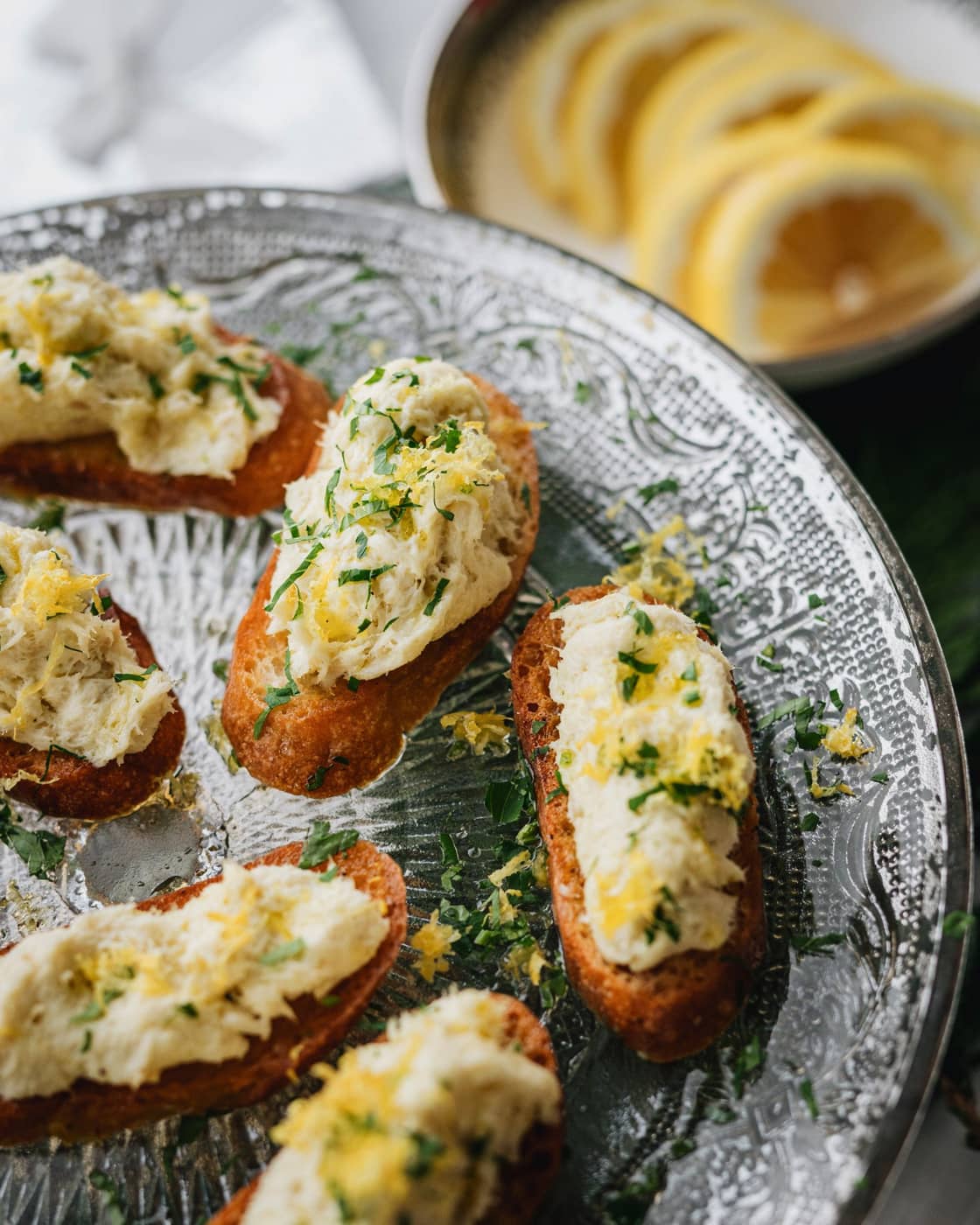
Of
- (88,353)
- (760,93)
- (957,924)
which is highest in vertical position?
(760,93)

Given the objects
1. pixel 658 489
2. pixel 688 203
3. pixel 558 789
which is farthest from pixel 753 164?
pixel 558 789

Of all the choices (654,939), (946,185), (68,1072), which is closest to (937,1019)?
(654,939)

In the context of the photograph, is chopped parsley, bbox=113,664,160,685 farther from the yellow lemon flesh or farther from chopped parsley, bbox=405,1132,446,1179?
the yellow lemon flesh

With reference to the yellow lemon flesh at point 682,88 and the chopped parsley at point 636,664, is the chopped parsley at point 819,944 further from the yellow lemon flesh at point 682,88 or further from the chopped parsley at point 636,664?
the yellow lemon flesh at point 682,88

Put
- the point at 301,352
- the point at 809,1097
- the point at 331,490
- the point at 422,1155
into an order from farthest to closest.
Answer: the point at 301,352 < the point at 331,490 < the point at 809,1097 < the point at 422,1155

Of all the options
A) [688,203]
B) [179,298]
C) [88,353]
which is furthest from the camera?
[688,203]

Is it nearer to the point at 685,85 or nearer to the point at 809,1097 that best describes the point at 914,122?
the point at 685,85

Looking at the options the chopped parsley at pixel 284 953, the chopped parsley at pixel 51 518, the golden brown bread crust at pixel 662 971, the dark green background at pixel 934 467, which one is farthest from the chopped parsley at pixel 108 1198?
the dark green background at pixel 934 467
